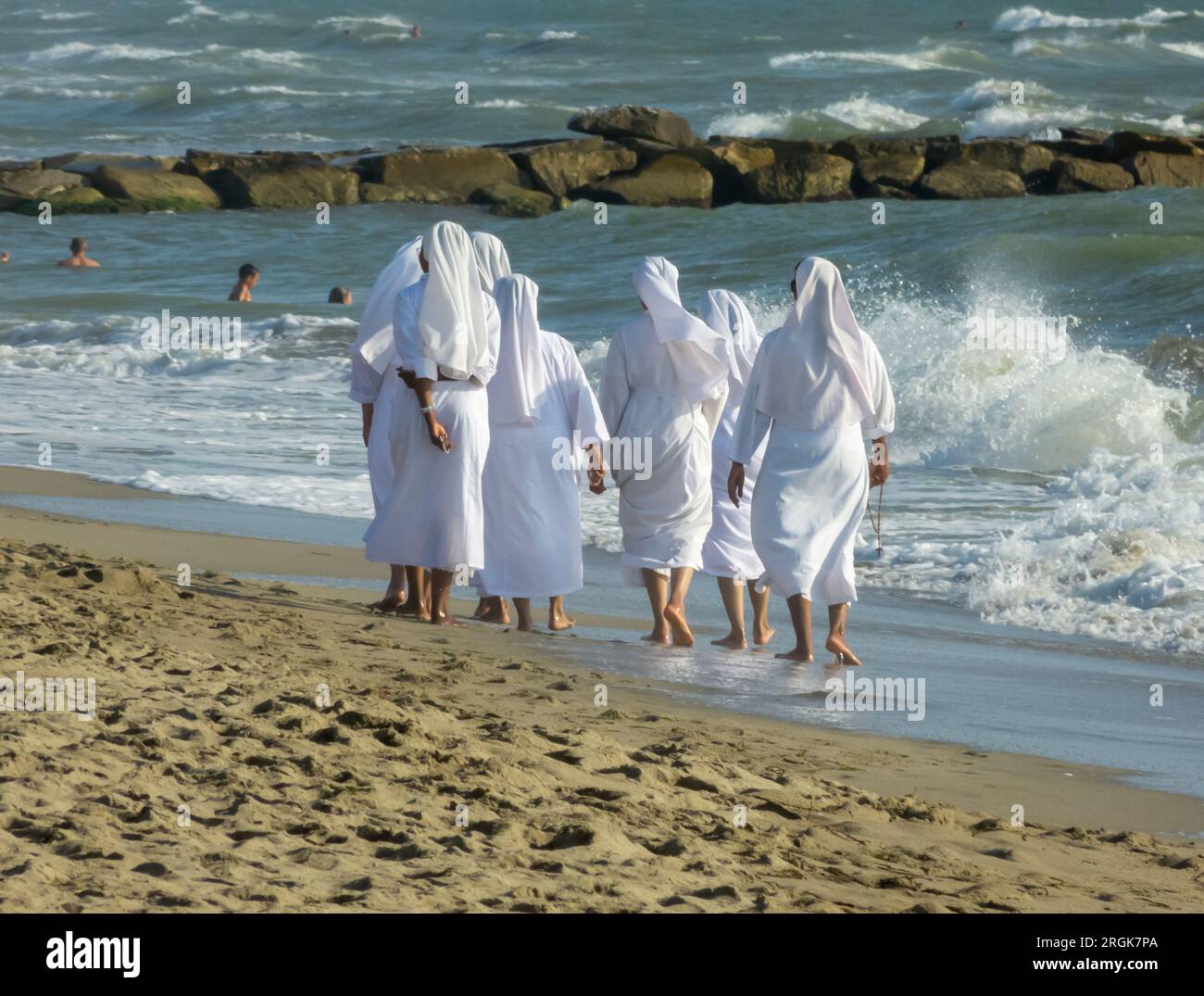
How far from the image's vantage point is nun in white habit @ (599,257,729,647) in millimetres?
7723

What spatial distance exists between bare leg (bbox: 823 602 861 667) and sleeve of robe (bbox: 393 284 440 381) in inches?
75.4

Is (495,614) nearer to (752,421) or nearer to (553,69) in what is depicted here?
(752,421)

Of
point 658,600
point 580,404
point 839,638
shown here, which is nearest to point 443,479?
point 580,404

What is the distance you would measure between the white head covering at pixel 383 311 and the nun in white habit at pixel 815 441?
62.3 inches

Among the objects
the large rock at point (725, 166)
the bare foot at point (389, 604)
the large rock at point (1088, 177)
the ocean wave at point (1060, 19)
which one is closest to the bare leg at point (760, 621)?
the bare foot at point (389, 604)

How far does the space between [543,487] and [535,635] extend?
74cm

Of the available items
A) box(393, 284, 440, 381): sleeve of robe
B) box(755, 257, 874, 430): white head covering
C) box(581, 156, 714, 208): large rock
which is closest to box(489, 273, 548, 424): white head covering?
box(393, 284, 440, 381): sleeve of robe

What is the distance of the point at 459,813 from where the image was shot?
13.7 ft

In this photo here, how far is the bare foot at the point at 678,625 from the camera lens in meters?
7.45

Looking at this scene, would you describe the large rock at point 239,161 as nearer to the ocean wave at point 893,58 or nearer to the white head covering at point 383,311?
the ocean wave at point 893,58

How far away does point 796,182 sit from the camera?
31828 mm

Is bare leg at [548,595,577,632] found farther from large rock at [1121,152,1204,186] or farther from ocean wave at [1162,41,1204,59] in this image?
ocean wave at [1162,41,1204,59]

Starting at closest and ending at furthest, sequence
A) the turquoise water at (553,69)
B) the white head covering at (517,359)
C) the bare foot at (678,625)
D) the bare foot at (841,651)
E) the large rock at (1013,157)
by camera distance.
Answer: the bare foot at (841,651)
the bare foot at (678,625)
the white head covering at (517,359)
the large rock at (1013,157)
the turquoise water at (553,69)

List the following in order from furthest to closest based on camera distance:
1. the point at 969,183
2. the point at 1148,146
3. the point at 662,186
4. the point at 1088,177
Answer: the point at 662,186 → the point at 969,183 → the point at 1148,146 → the point at 1088,177
